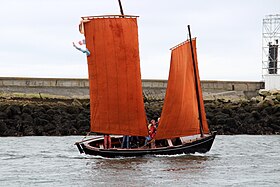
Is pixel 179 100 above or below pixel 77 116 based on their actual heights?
above

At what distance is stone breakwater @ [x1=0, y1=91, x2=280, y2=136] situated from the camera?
50.0m

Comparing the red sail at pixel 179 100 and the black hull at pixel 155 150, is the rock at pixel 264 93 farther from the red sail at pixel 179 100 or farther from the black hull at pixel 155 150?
the red sail at pixel 179 100

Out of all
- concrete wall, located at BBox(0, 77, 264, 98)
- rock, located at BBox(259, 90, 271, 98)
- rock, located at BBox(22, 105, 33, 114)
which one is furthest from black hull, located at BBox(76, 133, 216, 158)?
rock, located at BBox(259, 90, 271, 98)

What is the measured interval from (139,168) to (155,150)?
449 centimetres

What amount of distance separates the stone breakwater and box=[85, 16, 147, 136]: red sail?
577 inches

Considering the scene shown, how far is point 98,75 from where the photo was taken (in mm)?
35312

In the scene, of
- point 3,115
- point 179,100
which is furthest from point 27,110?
point 179,100

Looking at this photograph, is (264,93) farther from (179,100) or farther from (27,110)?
(179,100)

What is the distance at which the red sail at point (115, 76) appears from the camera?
35.0 meters

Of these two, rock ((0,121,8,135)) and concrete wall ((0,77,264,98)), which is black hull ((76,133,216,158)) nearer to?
rock ((0,121,8,135))

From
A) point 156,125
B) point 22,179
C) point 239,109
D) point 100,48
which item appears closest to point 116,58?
point 100,48

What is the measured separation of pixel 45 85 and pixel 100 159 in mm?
27542

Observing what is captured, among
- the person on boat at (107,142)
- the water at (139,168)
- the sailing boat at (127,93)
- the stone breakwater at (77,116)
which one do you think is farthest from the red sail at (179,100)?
the stone breakwater at (77,116)

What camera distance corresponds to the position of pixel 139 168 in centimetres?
3012
